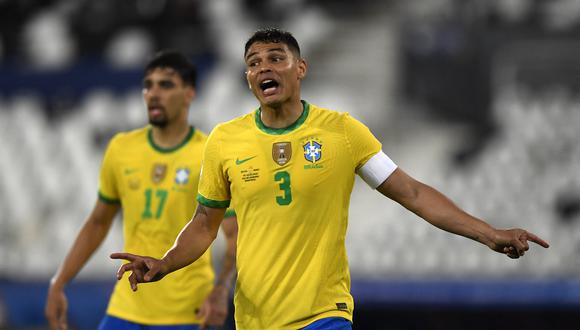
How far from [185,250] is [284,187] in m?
0.57

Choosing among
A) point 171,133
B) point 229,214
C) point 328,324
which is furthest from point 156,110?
point 328,324

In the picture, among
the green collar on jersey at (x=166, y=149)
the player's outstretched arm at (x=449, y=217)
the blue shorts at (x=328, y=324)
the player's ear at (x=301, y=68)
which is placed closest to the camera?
the player's outstretched arm at (x=449, y=217)

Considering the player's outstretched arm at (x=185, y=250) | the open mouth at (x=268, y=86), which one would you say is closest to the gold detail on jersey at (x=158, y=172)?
the player's outstretched arm at (x=185, y=250)

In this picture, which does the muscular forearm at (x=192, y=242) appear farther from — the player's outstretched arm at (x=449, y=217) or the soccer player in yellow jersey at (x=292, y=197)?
the player's outstretched arm at (x=449, y=217)

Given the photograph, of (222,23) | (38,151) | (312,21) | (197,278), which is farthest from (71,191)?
(197,278)

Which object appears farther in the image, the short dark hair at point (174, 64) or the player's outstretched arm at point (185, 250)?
the short dark hair at point (174, 64)

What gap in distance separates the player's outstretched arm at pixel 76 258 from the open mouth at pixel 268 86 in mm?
2148

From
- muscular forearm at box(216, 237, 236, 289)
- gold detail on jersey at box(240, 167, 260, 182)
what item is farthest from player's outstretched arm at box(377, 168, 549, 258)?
muscular forearm at box(216, 237, 236, 289)

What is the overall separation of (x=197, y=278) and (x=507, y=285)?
6.20m

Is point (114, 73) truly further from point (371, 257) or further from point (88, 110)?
point (371, 257)

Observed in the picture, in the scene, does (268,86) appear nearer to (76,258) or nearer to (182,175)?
(182,175)

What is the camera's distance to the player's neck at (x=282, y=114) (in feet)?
16.5

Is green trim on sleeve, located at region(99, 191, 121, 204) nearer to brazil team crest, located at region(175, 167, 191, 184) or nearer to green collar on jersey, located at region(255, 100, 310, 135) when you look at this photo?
brazil team crest, located at region(175, 167, 191, 184)

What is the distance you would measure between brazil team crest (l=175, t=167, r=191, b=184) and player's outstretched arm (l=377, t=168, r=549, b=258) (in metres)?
1.82
